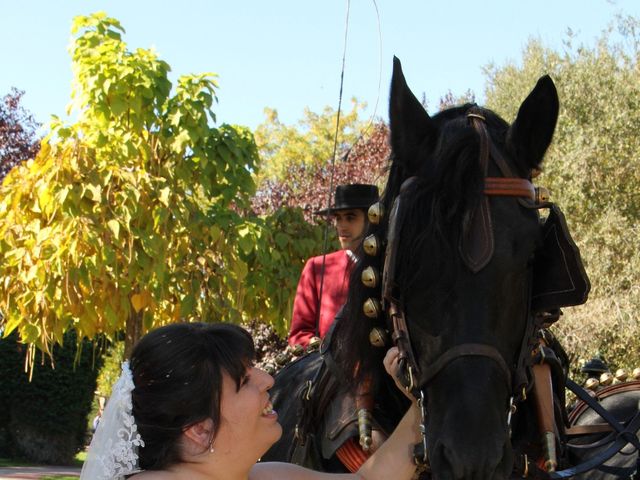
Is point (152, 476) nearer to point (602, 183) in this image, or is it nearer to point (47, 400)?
point (602, 183)

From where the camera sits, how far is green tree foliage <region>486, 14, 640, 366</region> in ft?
53.8

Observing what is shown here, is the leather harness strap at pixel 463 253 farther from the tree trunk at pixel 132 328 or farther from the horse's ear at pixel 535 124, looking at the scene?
the tree trunk at pixel 132 328

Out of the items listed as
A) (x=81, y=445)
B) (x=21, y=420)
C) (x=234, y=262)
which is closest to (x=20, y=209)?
(x=234, y=262)

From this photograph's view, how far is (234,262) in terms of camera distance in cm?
873

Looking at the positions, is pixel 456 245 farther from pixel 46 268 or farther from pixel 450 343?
pixel 46 268

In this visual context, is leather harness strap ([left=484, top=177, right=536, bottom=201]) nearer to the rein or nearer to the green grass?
the rein

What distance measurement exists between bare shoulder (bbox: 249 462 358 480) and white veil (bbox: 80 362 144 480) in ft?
1.33

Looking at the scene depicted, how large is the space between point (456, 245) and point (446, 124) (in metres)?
0.46

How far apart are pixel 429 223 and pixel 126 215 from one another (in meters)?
5.55

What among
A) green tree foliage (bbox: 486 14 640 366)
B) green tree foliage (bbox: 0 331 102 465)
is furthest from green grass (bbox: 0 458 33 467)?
green tree foliage (bbox: 486 14 640 366)

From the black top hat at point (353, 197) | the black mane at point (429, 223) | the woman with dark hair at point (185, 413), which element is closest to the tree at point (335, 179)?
the black top hat at point (353, 197)

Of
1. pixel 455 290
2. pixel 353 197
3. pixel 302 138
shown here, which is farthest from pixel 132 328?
pixel 302 138

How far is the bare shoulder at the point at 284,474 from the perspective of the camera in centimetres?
290

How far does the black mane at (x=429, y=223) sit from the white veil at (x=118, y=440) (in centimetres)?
77
